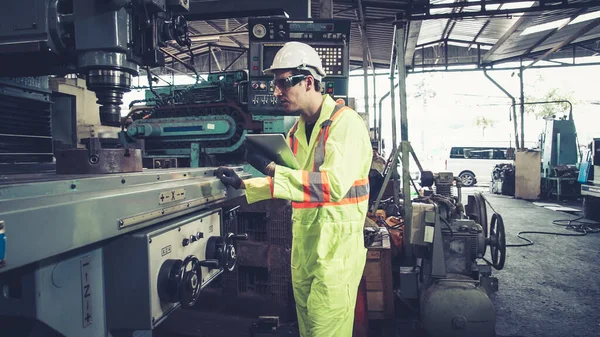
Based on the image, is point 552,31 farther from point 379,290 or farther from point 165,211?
point 165,211

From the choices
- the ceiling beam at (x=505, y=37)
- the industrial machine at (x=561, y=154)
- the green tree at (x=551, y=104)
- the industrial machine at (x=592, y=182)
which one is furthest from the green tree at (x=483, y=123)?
the industrial machine at (x=592, y=182)

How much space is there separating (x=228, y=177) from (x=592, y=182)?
7.37 metres

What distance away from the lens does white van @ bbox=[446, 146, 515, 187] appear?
1326 centimetres

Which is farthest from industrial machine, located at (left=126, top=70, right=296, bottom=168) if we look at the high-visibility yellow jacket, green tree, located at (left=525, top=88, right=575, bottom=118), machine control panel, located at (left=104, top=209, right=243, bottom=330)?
green tree, located at (left=525, top=88, right=575, bottom=118)

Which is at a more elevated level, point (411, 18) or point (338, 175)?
point (411, 18)

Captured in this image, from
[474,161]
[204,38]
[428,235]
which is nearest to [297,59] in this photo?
[428,235]

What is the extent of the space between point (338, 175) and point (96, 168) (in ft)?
2.85

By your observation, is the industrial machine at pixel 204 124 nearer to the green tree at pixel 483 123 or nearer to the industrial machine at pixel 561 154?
the industrial machine at pixel 561 154

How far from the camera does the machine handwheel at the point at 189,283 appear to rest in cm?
116

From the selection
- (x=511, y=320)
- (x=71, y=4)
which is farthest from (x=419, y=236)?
(x=71, y=4)

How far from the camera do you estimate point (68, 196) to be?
2.57 ft

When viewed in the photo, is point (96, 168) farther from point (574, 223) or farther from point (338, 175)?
point (574, 223)

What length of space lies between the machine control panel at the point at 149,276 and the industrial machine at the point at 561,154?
9.94m

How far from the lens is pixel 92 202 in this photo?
81cm
